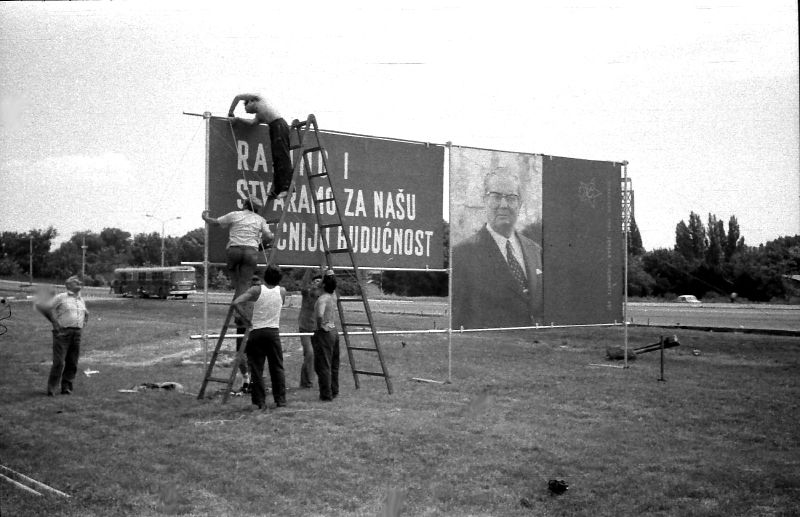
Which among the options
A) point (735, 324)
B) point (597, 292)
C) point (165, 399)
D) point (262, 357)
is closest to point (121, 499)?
point (262, 357)

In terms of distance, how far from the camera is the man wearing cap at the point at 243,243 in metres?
10.9

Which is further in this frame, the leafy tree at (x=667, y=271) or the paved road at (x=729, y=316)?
the leafy tree at (x=667, y=271)

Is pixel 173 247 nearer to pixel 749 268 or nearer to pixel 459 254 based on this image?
pixel 749 268

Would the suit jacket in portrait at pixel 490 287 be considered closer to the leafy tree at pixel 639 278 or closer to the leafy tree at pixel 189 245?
the leafy tree at pixel 639 278

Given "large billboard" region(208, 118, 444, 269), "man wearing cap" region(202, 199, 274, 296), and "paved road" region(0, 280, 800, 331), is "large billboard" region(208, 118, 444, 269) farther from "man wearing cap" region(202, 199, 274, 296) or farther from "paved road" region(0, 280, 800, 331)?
"paved road" region(0, 280, 800, 331)

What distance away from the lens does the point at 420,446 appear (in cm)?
802

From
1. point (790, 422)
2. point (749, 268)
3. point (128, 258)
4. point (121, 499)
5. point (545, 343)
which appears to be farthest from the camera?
point (128, 258)

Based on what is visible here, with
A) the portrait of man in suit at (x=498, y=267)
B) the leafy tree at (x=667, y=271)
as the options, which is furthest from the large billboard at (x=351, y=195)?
the leafy tree at (x=667, y=271)

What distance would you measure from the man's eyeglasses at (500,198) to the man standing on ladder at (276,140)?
3999 mm

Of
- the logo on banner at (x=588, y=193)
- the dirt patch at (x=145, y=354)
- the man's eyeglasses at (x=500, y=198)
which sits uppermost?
the logo on banner at (x=588, y=193)

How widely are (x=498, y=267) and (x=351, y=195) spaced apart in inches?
124

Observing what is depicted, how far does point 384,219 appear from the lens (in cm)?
1297

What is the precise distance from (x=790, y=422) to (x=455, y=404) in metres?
4.26

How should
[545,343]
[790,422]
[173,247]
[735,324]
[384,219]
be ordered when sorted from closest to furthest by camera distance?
[790,422] → [384,219] → [545,343] → [735,324] → [173,247]
